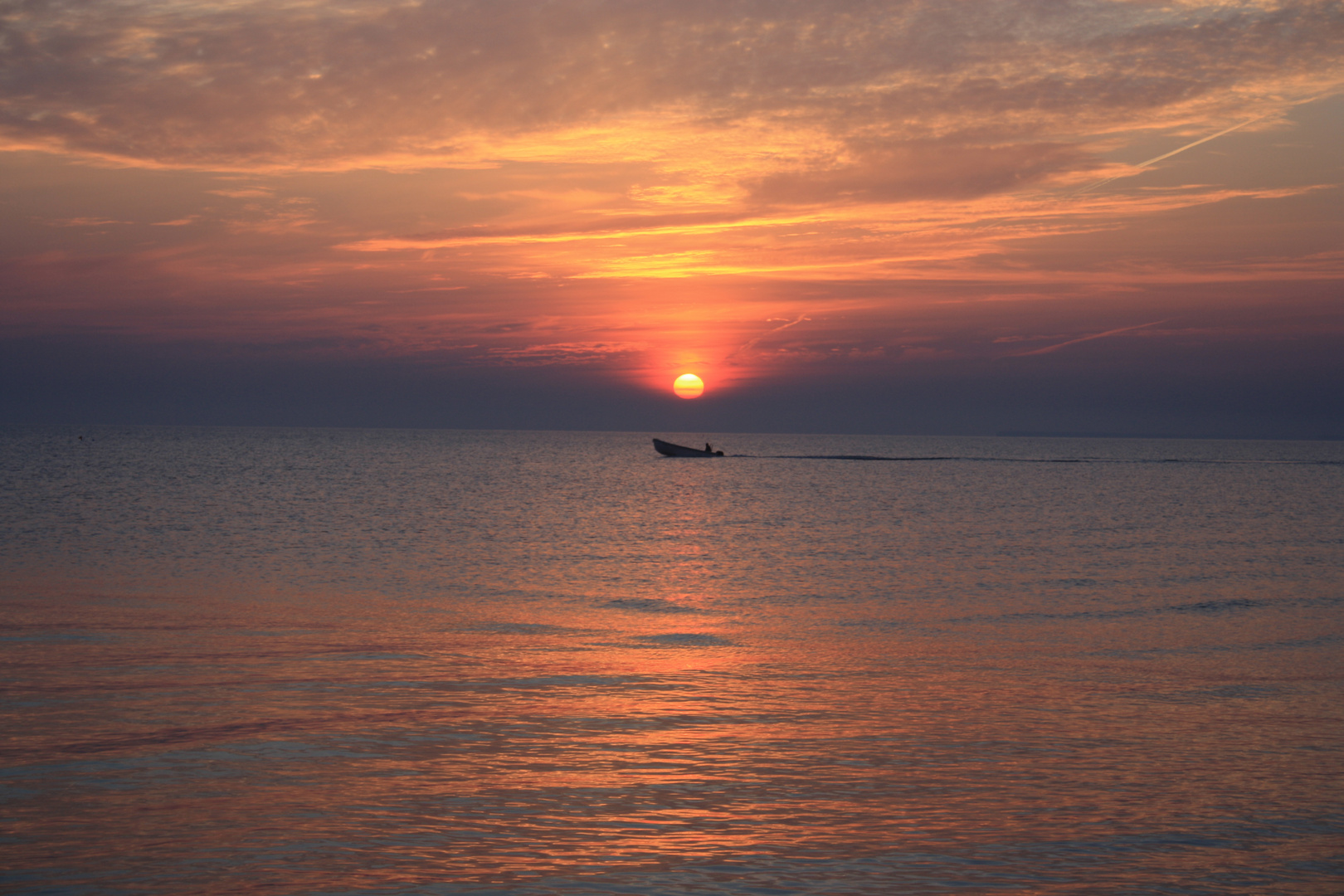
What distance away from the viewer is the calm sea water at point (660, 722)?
965 cm

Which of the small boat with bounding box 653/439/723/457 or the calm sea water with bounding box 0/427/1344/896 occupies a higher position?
the small boat with bounding box 653/439/723/457

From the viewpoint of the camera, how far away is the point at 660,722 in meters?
14.6

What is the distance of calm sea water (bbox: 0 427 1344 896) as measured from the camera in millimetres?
9648

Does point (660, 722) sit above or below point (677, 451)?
below

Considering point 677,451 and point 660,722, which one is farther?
point 677,451

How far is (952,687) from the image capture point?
56.6 feet

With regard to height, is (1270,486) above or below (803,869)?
above

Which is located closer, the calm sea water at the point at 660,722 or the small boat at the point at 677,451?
the calm sea water at the point at 660,722

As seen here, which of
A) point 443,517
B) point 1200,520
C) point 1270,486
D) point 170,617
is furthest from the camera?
point 1270,486

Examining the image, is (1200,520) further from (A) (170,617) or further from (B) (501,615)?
(A) (170,617)

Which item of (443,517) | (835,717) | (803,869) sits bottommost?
(803,869)

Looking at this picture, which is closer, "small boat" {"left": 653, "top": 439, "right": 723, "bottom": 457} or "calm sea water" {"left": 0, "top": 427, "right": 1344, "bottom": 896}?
"calm sea water" {"left": 0, "top": 427, "right": 1344, "bottom": 896}

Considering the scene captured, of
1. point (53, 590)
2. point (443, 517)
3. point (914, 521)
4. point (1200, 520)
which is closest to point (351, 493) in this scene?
point (443, 517)

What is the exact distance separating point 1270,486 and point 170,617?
107738mm
